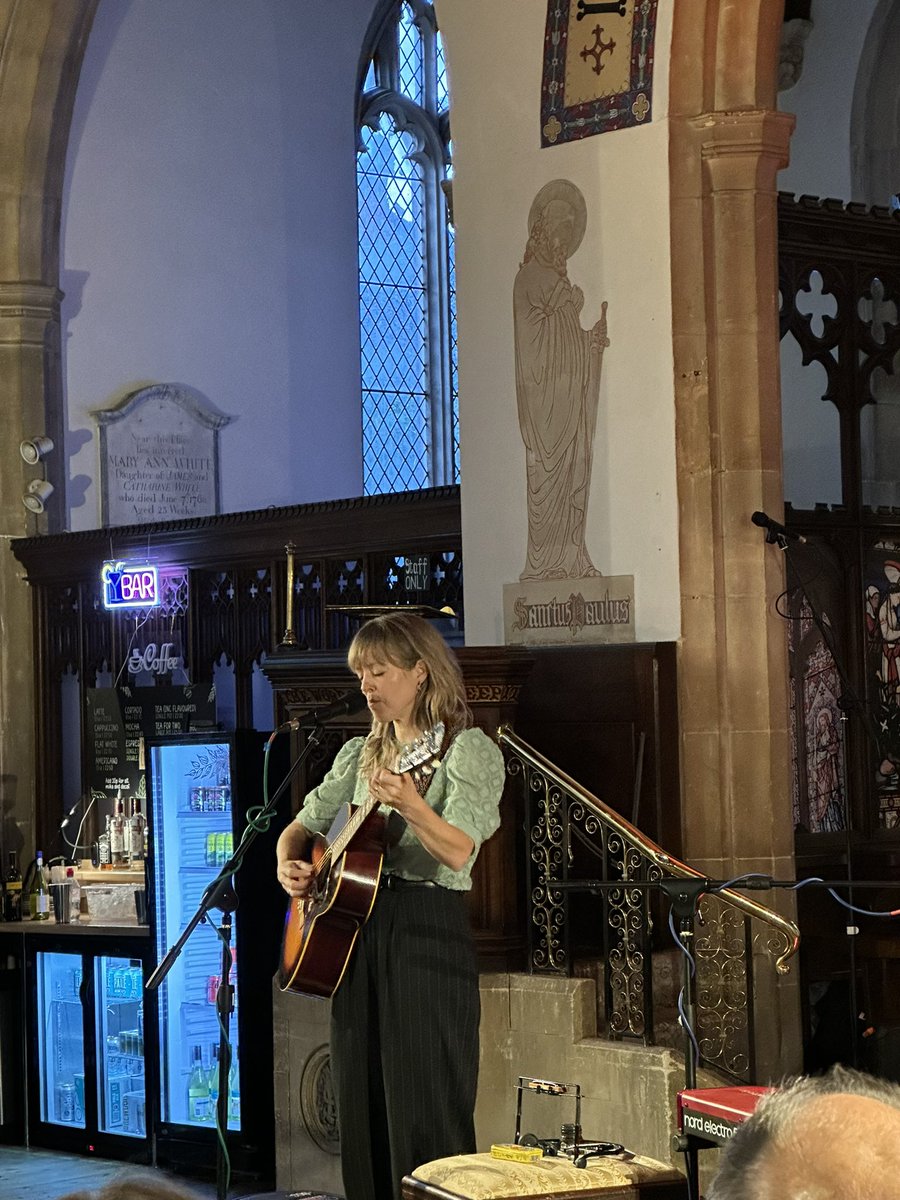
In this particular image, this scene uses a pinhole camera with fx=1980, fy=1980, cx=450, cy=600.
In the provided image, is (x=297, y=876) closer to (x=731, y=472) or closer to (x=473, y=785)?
(x=473, y=785)

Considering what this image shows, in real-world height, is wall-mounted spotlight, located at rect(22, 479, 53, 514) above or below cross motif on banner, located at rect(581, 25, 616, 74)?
below

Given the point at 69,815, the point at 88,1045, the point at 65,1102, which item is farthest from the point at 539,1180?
the point at 69,815

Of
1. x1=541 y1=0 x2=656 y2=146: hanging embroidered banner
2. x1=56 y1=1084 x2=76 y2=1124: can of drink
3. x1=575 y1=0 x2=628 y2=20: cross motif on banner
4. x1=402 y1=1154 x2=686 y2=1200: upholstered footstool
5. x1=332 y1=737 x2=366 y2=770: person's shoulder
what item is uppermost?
x1=575 y1=0 x2=628 y2=20: cross motif on banner

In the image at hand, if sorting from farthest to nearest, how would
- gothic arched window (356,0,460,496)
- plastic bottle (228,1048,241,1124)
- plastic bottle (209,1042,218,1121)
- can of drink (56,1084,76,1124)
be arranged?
gothic arched window (356,0,460,496), can of drink (56,1084,76,1124), plastic bottle (209,1042,218,1121), plastic bottle (228,1048,241,1124)

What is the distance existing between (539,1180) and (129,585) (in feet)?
18.9

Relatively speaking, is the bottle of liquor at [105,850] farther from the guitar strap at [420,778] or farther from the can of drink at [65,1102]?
the guitar strap at [420,778]

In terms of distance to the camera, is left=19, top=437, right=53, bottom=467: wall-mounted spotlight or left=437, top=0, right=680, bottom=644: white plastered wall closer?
left=437, top=0, right=680, bottom=644: white plastered wall

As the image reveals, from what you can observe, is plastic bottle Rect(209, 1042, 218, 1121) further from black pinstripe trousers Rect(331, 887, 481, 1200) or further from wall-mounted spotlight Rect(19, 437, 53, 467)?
wall-mounted spotlight Rect(19, 437, 53, 467)

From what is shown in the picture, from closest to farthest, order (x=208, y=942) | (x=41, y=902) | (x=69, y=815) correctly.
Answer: (x=208, y=942) → (x=41, y=902) → (x=69, y=815)

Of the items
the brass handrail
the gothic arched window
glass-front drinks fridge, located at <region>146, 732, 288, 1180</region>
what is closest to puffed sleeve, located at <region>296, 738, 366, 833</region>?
the brass handrail

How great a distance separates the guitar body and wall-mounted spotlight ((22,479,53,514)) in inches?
237

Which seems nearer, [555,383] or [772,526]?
[772,526]

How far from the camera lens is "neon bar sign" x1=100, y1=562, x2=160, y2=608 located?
9953mm

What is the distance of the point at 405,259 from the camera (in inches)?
522
